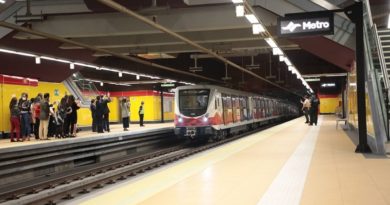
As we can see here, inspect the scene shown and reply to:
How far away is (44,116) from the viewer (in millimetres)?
16359

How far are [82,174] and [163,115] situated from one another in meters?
29.6

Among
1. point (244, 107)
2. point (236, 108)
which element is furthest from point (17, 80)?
point (244, 107)

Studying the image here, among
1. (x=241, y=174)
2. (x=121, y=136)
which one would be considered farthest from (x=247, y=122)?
(x=241, y=174)

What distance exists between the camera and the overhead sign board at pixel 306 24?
12688mm

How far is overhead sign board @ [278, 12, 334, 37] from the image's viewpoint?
500 inches

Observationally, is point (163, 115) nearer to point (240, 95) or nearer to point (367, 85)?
point (240, 95)

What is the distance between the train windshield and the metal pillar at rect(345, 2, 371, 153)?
799 cm

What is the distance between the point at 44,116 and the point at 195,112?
6005 millimetres

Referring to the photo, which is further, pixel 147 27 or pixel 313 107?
pixel 313 107

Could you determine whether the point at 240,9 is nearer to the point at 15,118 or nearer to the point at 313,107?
the point at 15,118

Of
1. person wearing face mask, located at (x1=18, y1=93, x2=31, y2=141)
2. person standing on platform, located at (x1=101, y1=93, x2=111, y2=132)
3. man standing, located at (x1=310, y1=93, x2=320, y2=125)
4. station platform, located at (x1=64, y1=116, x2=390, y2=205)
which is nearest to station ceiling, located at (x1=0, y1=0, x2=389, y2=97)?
person wearing face mask, located at (x1=18, y1=93, x2=31, y2=141)

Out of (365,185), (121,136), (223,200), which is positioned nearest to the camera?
(223,200)

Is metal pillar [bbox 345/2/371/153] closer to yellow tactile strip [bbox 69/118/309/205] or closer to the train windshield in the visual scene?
yellow tactile strip [bbox 69/118/309/205]

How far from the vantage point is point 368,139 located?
13.1m
